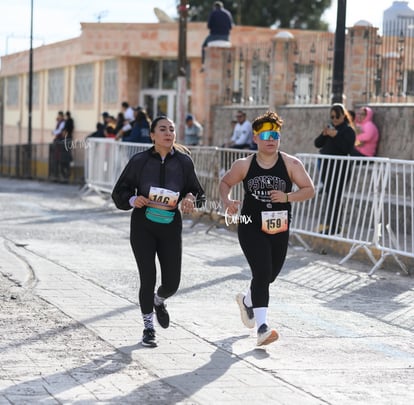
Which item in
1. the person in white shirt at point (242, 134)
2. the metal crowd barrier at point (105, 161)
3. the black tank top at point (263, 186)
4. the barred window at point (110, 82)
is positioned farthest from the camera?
the barred window at point (110, 82)

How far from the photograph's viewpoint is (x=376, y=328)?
8781 mm

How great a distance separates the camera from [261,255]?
793cm

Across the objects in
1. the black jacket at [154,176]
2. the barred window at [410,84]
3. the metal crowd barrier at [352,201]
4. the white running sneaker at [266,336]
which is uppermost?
the barred window at [410,84]

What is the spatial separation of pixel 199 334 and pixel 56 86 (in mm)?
38785

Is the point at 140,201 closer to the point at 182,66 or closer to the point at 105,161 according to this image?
the point at 105,161

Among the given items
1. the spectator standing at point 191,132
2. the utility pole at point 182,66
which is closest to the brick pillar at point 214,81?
the spectator standing at point 191,132

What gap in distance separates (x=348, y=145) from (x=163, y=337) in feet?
22.5

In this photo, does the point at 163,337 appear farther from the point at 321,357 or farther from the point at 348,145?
the point at 348,145

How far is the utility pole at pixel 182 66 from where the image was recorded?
22.3 meters

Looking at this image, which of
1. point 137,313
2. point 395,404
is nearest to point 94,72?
point 137,313

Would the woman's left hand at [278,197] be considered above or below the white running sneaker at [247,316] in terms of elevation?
above

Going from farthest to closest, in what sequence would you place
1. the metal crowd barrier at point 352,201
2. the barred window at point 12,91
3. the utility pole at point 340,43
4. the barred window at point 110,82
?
1. the barred window at point 12,91
2. the barred window at point 110,82
3. the utility pole at point 340,43
4. the metal crowd barrier at point 352,201

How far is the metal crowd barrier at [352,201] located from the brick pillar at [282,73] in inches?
166

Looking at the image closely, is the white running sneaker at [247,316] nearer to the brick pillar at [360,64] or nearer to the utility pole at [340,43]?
the utility pole at [340,43]
